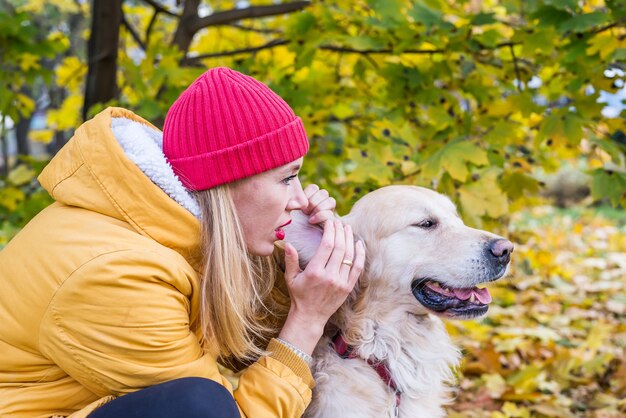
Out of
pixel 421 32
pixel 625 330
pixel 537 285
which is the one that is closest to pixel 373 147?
pixel 421 32

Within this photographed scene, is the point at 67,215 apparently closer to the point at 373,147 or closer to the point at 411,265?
the point at 411,265

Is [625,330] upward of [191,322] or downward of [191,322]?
downward

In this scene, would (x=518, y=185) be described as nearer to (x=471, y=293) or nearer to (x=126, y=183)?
(x=471, y=293)

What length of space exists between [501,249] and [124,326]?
1209mm

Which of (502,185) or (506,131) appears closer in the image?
(506,131)

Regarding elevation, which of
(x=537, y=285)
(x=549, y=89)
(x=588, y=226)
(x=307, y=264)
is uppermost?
(x=307, y=264)

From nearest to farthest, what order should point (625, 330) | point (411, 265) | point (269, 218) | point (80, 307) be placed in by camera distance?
point (80, 307) → point (269, 218) → point (411, 265) → point (625, 330)

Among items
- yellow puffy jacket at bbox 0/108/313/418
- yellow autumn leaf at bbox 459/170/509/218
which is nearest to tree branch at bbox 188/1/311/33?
yellow autumn leaf at bbox 459/170/509/218

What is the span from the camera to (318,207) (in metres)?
2.28

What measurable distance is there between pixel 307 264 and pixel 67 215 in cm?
75

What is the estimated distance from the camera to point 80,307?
67.8 inches

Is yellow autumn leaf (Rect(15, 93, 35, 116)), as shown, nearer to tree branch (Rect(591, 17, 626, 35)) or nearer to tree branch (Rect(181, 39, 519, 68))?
tree branch (Rect(181, 39, 519, 68))

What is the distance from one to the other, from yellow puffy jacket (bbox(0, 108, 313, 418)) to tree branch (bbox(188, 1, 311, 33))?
2.13m

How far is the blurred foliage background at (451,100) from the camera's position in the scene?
2.85 metres
